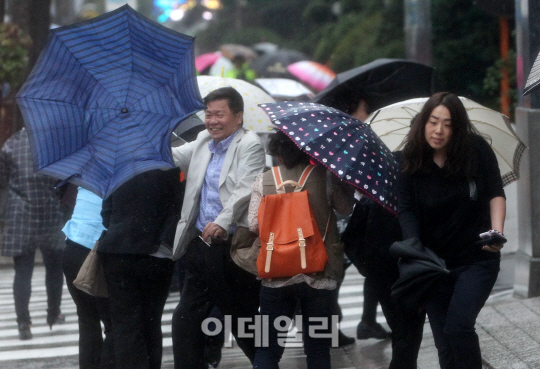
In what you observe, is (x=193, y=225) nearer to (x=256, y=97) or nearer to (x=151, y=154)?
(x=151, y=154)

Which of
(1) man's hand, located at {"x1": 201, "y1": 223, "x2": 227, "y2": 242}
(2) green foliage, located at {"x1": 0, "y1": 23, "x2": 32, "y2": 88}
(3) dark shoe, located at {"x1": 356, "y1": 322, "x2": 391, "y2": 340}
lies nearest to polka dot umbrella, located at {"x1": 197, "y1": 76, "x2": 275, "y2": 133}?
Answer: (1) man's hand, located at {"x1": 201, "y1": 223, "x2": 227, "y2": 242}

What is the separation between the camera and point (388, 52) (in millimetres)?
18609

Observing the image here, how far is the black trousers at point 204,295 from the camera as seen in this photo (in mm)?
4699

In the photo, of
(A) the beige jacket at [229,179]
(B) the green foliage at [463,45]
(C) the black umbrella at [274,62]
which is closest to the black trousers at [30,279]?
(A) the beige jacket at [229,179]

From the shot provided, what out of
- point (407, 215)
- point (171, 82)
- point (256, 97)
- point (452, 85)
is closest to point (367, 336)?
point (256, 97)

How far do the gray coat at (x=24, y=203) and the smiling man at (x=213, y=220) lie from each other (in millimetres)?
2821

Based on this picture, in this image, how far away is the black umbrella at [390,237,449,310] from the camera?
13.3ft

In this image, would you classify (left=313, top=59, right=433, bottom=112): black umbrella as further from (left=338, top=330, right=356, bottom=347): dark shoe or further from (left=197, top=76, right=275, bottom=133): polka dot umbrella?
(left=338, top=330, right=356, bottom=347): dark shoe

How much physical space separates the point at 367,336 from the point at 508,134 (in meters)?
2.30

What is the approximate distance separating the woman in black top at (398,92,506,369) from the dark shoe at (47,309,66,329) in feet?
14.2

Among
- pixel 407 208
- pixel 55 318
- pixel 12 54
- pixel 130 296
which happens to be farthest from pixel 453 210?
pixel 12 54

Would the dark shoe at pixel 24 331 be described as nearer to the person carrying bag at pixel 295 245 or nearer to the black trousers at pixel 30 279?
the black trousers at pixel 30 279

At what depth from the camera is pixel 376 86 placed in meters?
6.53

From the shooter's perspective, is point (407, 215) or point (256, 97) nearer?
point (407, 215)
